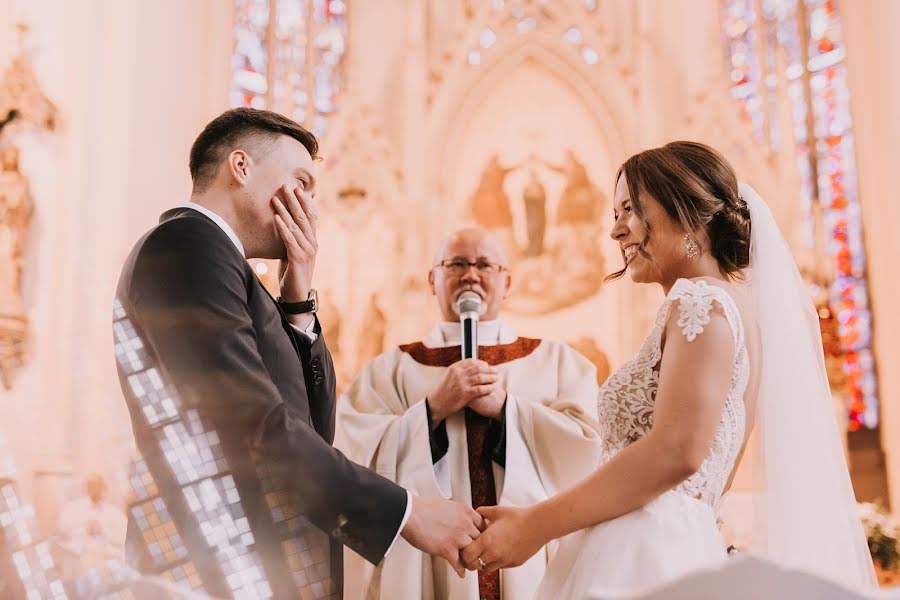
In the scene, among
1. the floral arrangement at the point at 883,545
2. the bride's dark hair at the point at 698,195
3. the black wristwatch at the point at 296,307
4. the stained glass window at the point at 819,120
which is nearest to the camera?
the bride's dark hair at the point at 698,195

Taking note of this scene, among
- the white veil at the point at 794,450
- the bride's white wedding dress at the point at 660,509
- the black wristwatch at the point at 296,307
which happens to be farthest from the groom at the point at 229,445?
the white veil at the point at 794,450

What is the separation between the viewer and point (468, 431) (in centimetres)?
344

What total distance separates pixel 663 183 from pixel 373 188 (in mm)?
5768

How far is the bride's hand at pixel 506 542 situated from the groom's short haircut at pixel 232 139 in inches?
45.8

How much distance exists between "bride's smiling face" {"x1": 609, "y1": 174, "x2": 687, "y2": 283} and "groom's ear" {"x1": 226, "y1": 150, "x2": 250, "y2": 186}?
99cm

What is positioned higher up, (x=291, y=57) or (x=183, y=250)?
(x=291, y=57)

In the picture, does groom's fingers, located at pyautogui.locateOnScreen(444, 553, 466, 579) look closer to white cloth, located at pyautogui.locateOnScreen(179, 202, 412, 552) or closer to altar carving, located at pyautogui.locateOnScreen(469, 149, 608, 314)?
white cloth, located at pyautogui.locateOnScreen(179, 202, 412, 552)

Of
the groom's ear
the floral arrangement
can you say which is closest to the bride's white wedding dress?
the groom's ear

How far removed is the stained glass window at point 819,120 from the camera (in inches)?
290

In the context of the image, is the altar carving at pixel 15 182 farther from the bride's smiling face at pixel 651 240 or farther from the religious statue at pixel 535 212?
the bride's smiling face at pixel 651 240

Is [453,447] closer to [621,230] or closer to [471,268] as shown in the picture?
[471,268]

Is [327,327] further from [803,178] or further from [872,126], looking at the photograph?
[872,126]

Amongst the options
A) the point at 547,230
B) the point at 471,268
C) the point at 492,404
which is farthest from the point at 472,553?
the point at 547,230

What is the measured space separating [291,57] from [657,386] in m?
7.77
